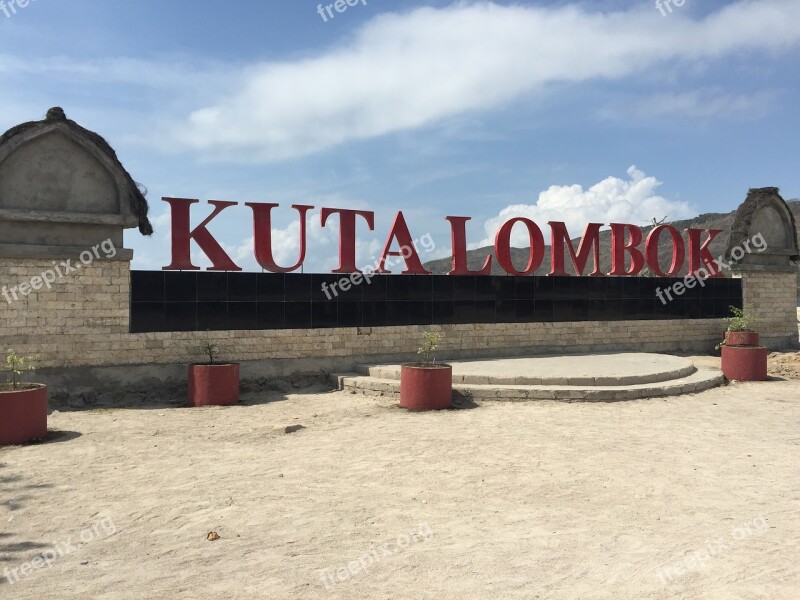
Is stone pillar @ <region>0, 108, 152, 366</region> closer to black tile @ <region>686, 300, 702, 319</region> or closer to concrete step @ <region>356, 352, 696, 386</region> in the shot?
concrete step @ <region>356, 352, 696, 386</region>

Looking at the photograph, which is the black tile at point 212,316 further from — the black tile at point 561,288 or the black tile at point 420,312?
the black tile at point 561,288

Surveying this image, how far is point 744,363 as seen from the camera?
41.1 ft

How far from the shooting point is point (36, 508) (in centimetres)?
535

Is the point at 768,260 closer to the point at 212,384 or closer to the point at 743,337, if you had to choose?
the point at 743,337

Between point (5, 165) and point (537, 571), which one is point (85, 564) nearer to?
point (537, 571)

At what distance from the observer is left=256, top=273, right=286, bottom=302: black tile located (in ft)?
38.4

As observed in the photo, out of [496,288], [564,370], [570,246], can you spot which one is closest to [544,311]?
[496,288]

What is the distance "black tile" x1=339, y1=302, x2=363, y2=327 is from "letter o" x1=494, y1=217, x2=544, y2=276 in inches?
142

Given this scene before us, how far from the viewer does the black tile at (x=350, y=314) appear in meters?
12.4

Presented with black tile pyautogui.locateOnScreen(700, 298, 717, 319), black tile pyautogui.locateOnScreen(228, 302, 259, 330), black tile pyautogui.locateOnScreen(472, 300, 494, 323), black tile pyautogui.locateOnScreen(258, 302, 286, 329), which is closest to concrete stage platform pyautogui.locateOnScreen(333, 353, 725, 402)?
black tile pyautogui.locateOnScreen(472, 300, 494, 323)

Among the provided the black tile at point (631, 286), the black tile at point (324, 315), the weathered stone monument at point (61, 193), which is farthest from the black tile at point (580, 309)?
the weathered stone monument at point (61, 193)

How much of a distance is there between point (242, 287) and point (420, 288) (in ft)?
12.0

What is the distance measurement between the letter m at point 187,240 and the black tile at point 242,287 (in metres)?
0.23

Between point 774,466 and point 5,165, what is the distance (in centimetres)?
1148
